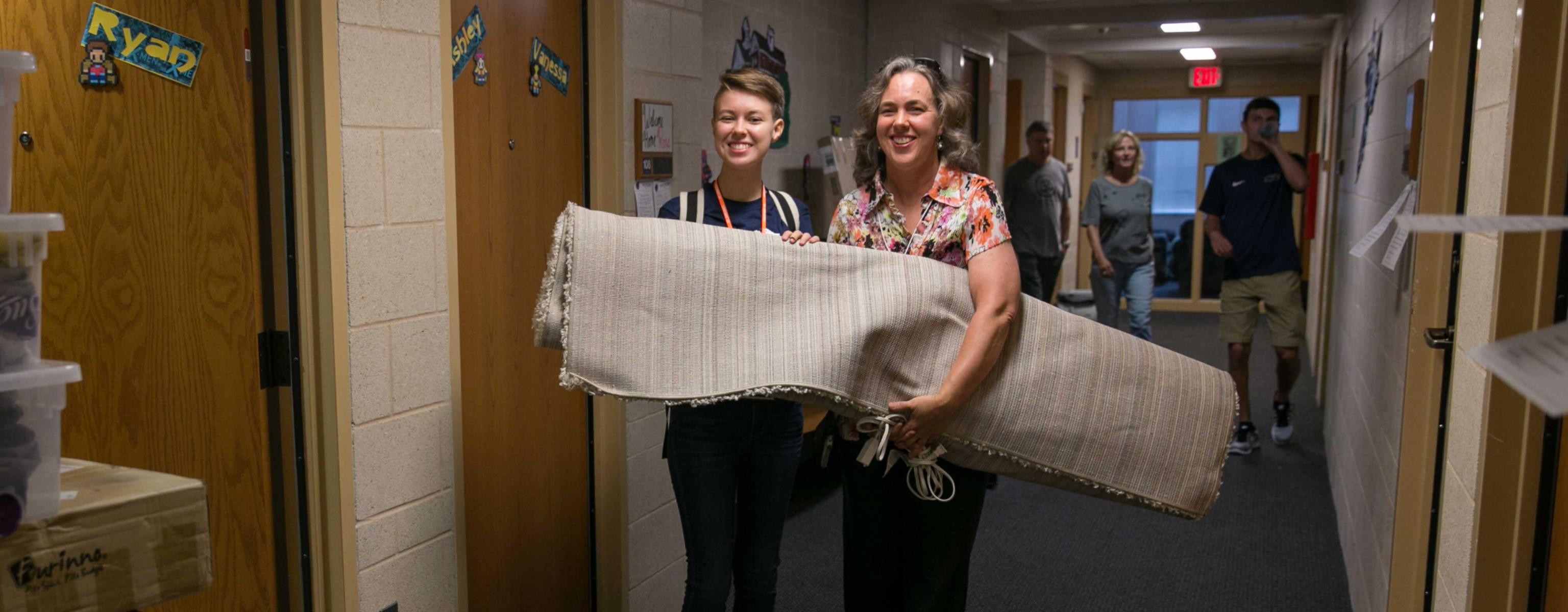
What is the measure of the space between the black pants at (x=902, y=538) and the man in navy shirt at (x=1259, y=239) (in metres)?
3.10

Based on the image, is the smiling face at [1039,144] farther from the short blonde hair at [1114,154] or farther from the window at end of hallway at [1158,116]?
the window at end of hallway at [1158,116]

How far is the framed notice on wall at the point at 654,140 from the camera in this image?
269 cm

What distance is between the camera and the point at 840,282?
179 centimetres

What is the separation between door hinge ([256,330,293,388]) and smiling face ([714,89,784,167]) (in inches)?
32.5

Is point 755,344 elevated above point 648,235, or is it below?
below

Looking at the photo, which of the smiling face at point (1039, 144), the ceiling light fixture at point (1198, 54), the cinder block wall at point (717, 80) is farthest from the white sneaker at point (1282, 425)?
the ceiling light fixture at point (1198, 54)

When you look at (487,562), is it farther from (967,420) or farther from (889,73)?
(889,73)

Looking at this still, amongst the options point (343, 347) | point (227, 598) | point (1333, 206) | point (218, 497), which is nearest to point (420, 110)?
point (343, 347)

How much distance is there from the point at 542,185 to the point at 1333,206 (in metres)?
4.62

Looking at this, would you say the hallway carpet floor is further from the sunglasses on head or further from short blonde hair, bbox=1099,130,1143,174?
short blonde hair, bbox=1099,130,1143,174

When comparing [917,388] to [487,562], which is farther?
[487,562]

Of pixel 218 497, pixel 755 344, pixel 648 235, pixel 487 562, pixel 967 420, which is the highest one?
pixel 648 235

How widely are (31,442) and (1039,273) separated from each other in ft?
17.2

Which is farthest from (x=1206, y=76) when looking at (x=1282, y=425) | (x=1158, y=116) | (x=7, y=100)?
(x=7, y=100)
